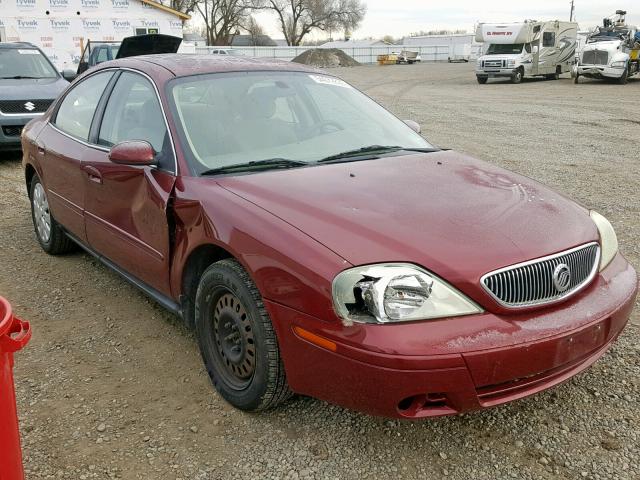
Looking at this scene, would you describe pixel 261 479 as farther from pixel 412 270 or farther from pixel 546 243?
pixel 546 243

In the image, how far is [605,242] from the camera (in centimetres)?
286

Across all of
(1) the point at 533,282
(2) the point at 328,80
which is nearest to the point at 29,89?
(2) the point at 328,80

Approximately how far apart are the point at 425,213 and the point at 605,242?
3.14 ft

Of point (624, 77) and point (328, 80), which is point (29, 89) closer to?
point (328, 80)

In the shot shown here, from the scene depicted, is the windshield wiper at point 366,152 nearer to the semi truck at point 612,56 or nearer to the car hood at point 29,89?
the car hood at point 29,89

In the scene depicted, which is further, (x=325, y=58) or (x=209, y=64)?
(x=325, y=58)

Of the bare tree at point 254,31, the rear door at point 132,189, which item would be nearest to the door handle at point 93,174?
the rear door at point 132,189

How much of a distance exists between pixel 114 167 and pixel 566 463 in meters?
2.75

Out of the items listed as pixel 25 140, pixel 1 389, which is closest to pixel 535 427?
pixel 1 389

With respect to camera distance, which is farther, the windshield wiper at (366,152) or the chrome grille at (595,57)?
the chrome grille at (595,57)

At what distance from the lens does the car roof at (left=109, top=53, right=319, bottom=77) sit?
3510mm

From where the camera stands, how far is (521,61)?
26219 millimetres

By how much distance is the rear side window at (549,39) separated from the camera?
27205mm

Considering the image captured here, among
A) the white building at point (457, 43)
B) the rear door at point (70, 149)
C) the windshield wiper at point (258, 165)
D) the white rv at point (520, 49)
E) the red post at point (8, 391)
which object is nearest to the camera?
the red post at point (8, 391)
